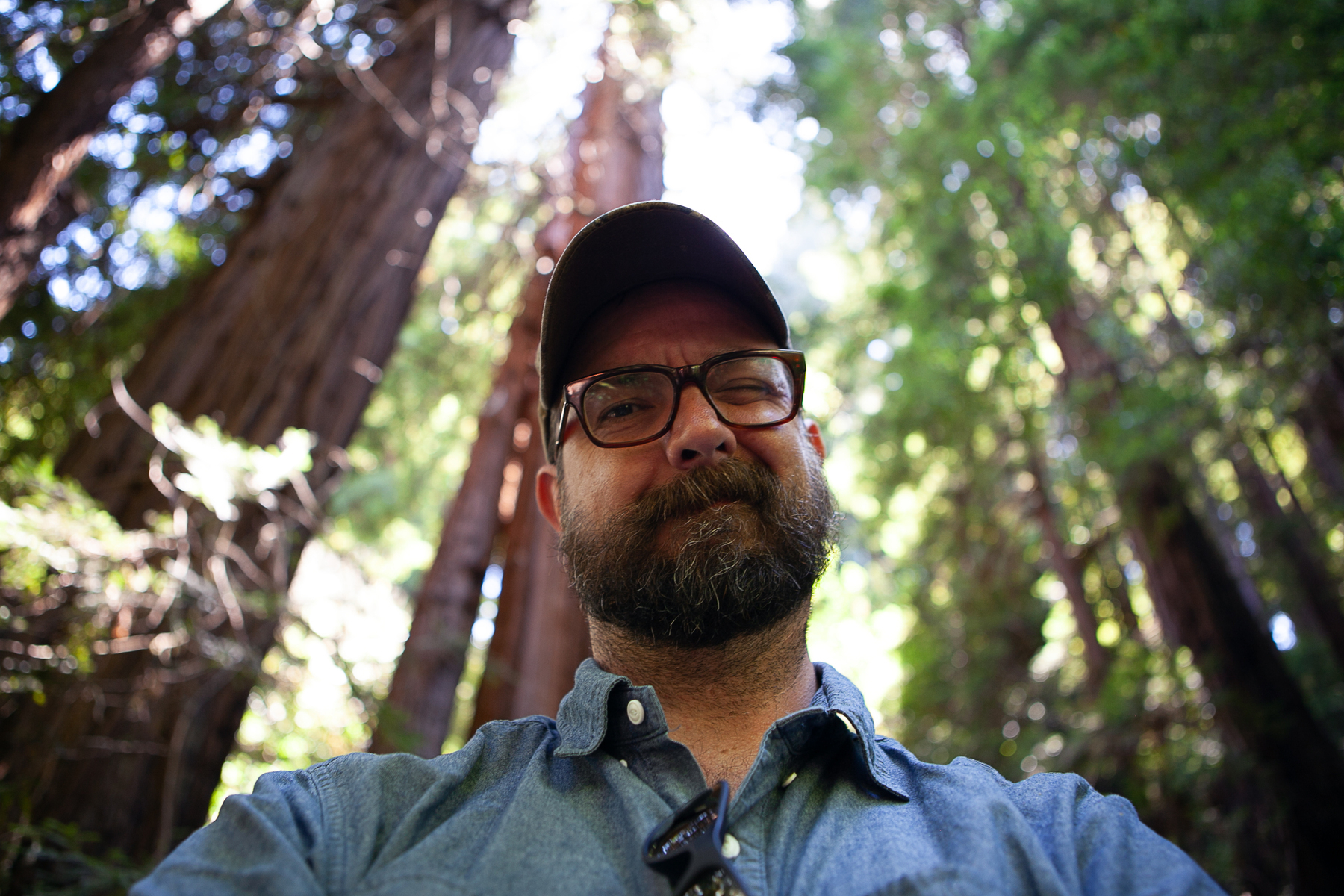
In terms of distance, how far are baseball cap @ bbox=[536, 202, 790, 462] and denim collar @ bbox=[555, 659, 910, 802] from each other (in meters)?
0.86

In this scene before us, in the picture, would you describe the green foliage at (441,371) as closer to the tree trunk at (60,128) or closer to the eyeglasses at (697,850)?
the tree trunk at (60,128)

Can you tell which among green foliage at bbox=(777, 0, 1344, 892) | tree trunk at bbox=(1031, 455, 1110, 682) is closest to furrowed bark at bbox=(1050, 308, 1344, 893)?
green foliage at bbox=(777, 0, 1344, 892)

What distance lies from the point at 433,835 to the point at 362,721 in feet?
5.78

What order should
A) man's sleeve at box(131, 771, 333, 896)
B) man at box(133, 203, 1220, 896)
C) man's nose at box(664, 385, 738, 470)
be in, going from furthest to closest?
man's nose at box(664, 385, 738, 470) → man at box(133, 203, 1220, 896) → man's sleeve at box(131, 771, 333, 896)

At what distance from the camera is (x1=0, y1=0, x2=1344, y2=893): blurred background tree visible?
271 cm

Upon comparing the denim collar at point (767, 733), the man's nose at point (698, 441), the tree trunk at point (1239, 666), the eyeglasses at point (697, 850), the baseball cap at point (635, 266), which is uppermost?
the baseball cap at point (635, 266)

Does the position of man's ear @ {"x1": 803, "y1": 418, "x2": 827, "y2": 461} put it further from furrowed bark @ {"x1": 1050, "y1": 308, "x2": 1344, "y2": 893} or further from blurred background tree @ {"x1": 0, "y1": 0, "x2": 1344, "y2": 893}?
furrowed bark @ {"x1": 1050, "y1": 308, "x2": 1344, "y2": 893}

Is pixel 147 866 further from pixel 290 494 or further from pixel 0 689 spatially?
pixel 290 494

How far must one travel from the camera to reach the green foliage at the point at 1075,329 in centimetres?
439

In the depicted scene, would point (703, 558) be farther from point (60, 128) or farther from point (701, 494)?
point (60, 128)

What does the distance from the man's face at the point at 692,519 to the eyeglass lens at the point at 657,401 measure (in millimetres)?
37

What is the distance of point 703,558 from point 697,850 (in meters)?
0.55

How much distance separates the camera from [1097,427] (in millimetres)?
5738

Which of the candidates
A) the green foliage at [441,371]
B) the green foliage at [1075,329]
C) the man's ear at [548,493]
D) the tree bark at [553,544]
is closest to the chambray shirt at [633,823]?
the man's ear at [548,493]
